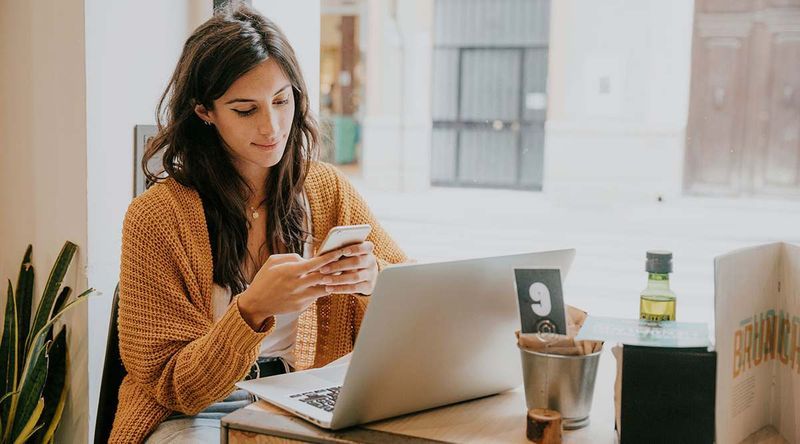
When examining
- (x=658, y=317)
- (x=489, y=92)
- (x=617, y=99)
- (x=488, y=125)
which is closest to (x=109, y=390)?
(x=658, y=317)

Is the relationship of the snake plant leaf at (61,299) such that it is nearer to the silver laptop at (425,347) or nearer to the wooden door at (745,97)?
the silver laptop at (425,347)

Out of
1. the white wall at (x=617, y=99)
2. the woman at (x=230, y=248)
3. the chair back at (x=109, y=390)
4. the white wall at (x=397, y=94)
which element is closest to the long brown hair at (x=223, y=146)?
the woman at (x=230, y=248)

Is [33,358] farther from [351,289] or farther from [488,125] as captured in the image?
[488,125]

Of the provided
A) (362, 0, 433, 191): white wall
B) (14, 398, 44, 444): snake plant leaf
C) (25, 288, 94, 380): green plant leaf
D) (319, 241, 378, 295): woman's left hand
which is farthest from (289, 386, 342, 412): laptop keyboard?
(362, 0, 433, 191): white wall

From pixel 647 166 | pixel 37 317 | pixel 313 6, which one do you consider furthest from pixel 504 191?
pixel 37 317

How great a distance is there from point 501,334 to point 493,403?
112mm

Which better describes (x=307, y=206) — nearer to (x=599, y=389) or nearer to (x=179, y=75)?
(x=179, y=75)

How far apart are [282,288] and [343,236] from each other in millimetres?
181

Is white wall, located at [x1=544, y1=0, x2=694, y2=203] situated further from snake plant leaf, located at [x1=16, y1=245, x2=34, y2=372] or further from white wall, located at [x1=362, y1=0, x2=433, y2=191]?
snake plant leaf, located at [x1=16, y1=245, x2=34, y2=372]

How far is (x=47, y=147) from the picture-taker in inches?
85.1

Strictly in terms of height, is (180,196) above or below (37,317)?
above

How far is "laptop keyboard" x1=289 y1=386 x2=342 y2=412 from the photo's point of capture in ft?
3.61

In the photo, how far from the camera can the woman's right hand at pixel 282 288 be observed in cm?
125

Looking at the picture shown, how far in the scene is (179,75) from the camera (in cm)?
166
